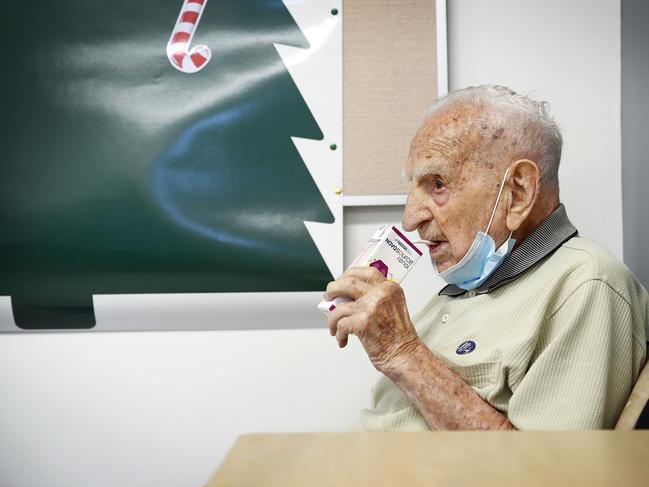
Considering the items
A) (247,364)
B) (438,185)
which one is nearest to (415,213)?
(438,185)

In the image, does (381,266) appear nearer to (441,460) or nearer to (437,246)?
(437,246)

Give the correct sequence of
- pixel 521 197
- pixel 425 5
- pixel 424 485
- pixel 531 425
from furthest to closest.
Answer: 1. pixel 425 5
2. pixel 521 197
3. pixel 531 425
4. pixel 424 485

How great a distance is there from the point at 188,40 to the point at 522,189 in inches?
37.1

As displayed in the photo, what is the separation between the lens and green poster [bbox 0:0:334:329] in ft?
5.56

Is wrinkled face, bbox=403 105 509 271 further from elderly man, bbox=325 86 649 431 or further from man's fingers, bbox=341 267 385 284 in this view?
man's fingers, bbox=341 267 385 284

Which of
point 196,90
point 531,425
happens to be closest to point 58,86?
point 196,90

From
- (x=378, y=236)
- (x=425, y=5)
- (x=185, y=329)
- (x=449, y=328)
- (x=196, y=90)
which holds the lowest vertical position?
(x=185, y=329)

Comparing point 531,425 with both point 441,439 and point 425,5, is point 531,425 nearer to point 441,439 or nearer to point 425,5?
point 441,439

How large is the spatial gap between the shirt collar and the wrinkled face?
0.04 metres

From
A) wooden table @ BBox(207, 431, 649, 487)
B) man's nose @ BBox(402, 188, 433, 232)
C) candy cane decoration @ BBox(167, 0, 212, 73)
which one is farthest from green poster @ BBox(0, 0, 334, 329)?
wooden table @ BBox(207, 431, 649, 487)

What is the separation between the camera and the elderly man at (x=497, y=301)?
101cm

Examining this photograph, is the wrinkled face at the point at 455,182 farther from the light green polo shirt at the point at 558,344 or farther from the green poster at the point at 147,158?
the green poster at the point at 147,158

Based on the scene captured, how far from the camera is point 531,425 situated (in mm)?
987

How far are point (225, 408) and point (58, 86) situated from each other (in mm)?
900
